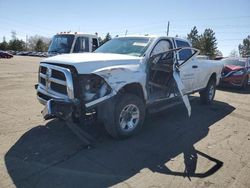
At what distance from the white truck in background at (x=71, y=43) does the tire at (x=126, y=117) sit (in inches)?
328

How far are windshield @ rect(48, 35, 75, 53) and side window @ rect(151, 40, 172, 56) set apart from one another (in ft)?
24.5

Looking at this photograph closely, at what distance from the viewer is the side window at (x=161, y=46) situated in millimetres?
5969

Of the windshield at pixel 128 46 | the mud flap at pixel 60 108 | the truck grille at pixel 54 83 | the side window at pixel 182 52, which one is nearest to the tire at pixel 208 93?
the side window at pixel 182 52

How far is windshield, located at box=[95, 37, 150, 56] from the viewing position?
5.85 m

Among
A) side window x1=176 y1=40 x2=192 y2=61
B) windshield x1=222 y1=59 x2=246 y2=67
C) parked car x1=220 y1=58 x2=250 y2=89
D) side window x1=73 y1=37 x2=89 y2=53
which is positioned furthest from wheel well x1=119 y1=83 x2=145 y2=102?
windshield x1=222 y1=59 x2=246 y2=67

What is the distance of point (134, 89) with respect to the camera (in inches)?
211

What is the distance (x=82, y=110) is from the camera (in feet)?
14.3

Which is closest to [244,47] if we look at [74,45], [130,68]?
[74,45]

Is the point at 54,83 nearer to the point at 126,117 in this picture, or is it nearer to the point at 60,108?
the point at 60,108

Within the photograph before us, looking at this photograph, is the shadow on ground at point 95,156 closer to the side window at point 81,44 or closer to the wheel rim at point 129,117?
the wheel rim at point 129,117

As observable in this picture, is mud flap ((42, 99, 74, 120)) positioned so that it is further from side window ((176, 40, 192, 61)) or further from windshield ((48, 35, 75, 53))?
windshield ((48, 35, 75, 53))

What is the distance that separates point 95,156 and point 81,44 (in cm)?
954

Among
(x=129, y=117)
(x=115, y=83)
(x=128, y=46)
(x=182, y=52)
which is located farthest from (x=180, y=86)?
(x=182, y=52)

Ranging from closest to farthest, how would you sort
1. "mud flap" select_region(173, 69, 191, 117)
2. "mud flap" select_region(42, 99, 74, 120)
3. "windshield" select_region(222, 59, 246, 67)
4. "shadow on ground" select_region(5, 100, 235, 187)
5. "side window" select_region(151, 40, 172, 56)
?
"shadow on ground" select_region(5, 100, 235, 187) → "mud flap" select_region(42, 99, 74, 120) → "mud flap" select_region(173, 69, 191, 117) → "side window" select_region(151, 40, 172, 56) → "windshield" select_region(222, 59, 246, 67)
